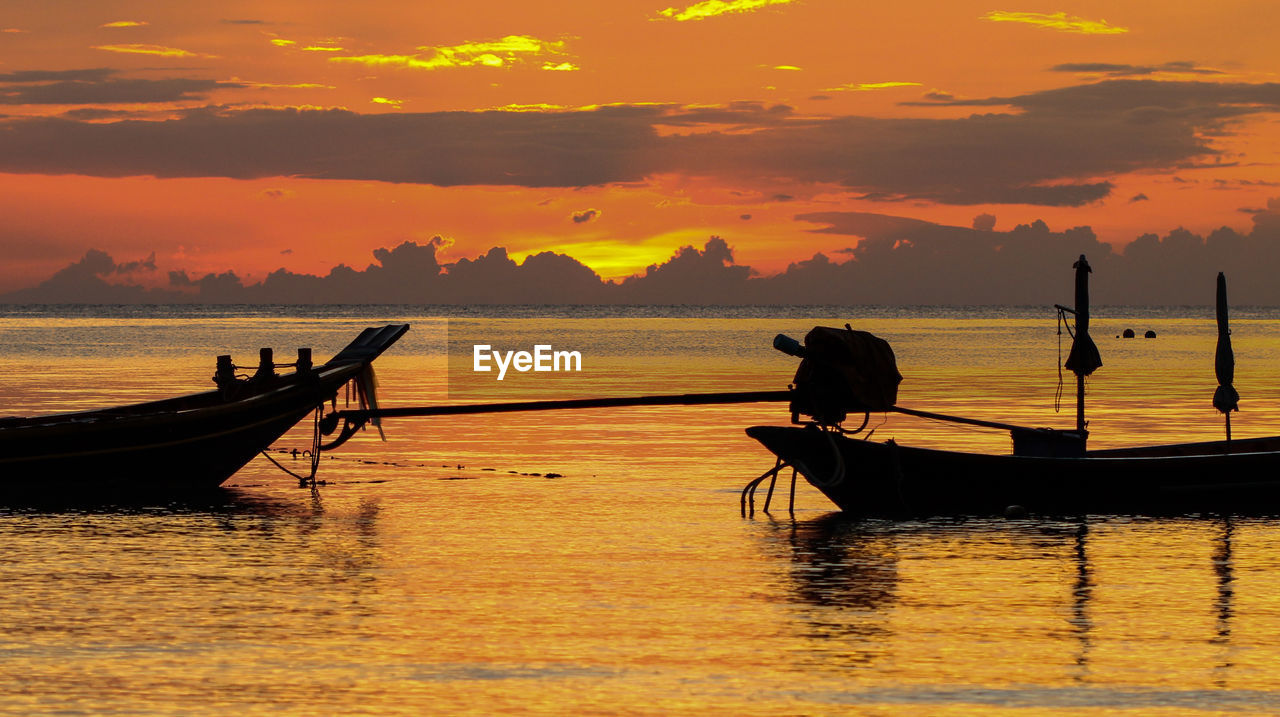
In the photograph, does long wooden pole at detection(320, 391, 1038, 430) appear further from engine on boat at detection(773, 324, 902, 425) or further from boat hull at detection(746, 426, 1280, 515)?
boat hull at detection(746, 426, 1280, 515)

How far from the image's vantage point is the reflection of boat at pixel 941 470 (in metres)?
20.4

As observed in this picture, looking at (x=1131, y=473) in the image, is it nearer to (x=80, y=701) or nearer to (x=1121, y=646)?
(x=1121, y=646)

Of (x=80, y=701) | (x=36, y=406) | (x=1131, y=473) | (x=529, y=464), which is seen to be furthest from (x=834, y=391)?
(x=36, y=406)

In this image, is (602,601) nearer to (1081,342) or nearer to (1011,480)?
(1011,480)

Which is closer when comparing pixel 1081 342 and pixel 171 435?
pixel 171 435

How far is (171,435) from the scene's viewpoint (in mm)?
22391

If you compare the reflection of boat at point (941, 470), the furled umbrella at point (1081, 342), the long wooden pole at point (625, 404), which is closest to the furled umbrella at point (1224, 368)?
the furled umbrella at point (1081, 342)

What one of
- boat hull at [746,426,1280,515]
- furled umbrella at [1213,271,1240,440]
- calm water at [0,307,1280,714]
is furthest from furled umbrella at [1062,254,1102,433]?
calm water at [0,307,1280,714]

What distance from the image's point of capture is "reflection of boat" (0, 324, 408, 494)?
70.1 feet

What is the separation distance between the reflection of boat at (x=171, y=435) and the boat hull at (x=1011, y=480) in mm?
7666

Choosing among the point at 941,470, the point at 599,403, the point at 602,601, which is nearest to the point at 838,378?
the point at 941,470

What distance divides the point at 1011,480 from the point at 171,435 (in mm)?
11930

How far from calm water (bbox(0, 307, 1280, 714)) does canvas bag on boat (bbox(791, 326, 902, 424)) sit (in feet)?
4.94

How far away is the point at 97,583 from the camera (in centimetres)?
1507
